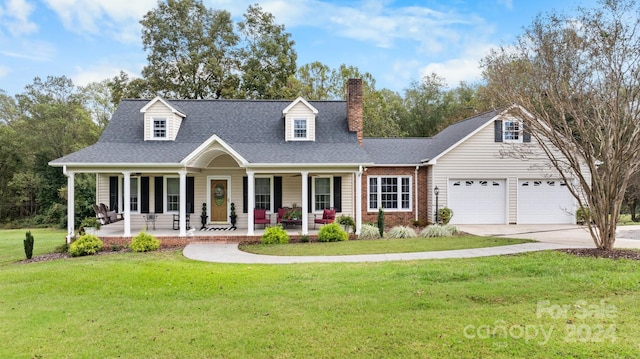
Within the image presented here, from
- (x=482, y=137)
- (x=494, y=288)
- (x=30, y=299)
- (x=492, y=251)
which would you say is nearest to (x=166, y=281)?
(x=30, y=299)

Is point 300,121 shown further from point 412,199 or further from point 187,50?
point 187,50

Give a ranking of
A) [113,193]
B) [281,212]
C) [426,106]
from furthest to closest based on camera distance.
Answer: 1. [426,106]
2. [113,193]
3. [281,212]

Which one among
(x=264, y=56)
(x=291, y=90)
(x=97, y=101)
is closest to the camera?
(x=291, y=90)

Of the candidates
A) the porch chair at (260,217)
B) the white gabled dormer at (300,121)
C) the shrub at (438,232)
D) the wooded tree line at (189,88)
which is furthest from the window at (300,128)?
the wooded tree line at (189,88)

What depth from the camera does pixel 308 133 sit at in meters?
18.2

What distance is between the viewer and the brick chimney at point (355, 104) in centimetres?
1880

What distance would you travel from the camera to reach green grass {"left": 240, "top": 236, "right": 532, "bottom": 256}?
12.4 meters

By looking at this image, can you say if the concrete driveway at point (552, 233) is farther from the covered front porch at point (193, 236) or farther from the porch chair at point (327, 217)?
the covered front porch at point (193, 236)

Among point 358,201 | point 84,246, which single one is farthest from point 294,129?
point 84,246

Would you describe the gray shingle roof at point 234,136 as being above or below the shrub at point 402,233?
above

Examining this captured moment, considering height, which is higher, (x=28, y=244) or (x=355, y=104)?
(x=355, y=104)

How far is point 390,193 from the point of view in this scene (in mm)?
19469

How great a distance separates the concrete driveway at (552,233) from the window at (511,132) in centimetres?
412

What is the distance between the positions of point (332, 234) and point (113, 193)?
10645 millimetres
